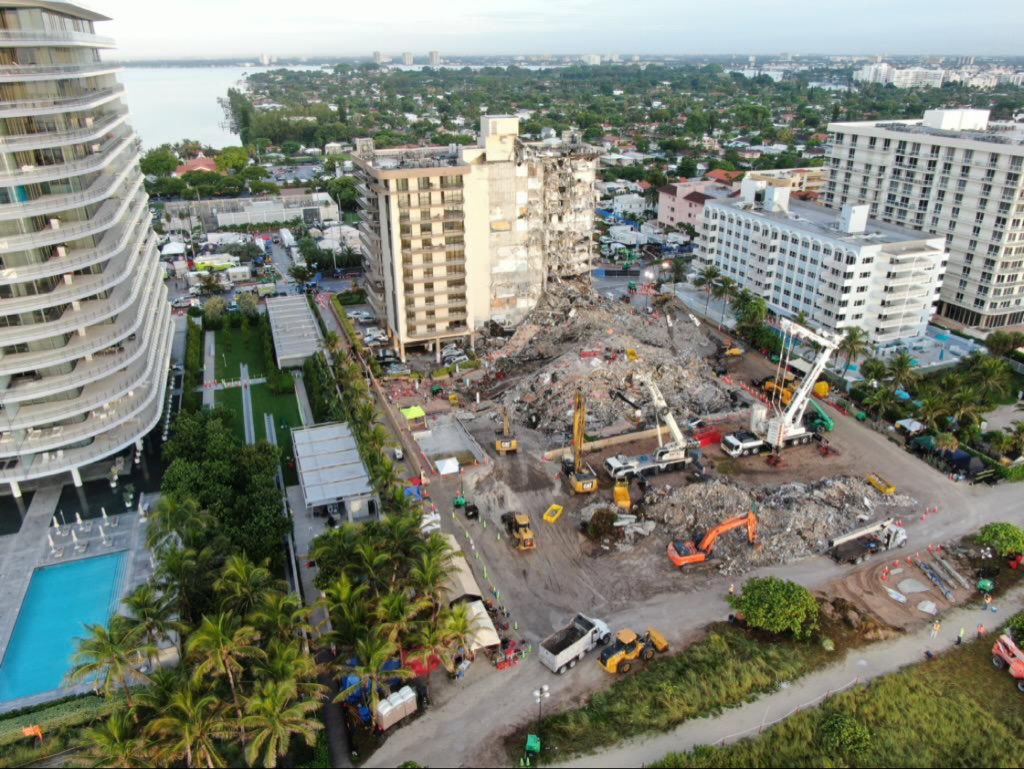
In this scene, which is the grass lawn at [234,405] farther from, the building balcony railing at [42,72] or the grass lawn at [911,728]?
the grass lawn at [911,728]

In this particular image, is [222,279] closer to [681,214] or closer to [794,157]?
[681,214]

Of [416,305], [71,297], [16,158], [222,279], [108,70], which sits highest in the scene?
[108,70]

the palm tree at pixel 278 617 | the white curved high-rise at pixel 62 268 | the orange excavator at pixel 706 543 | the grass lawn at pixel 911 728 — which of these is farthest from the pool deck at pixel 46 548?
the grass lawn at pixel 911 728

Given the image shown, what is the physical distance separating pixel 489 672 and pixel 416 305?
40.5 m

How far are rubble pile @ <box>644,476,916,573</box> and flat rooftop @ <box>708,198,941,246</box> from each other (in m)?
28.6

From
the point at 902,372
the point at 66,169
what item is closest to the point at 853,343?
the point at 902,372

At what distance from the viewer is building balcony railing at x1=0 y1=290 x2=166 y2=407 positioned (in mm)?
44188

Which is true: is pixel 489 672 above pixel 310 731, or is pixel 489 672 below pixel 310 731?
below

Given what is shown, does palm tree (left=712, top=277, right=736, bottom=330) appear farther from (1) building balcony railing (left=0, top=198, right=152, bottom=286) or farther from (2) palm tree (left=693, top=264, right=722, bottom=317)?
(1) building balcony railing (left=0, top=198, right=152, bottom=286)

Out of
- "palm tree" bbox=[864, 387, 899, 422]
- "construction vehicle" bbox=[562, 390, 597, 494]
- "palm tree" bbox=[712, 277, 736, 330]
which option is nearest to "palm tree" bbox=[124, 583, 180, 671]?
"construction vehicle" bbox=[562, 390, 597, 494]

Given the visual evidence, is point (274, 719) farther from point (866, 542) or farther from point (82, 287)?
point (866, 542)

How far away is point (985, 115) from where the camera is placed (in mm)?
81188

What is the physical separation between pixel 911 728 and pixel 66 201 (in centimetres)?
5239

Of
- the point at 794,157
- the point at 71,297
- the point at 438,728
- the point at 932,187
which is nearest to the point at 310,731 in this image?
the point at 438,728
